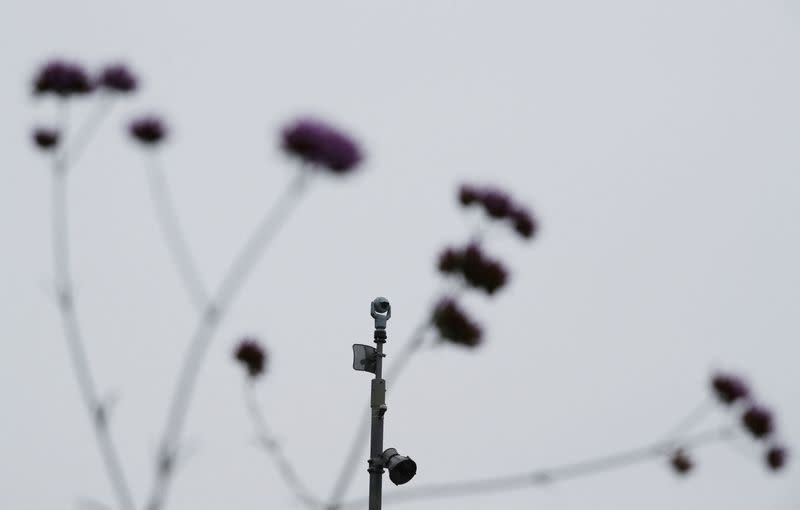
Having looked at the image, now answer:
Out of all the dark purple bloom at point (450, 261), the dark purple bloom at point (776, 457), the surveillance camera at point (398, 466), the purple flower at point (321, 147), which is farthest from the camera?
the surveillance camera at point (398, 466)

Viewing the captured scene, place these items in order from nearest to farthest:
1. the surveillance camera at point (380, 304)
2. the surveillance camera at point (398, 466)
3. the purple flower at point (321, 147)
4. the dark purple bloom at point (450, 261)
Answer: the purple flower at point (321, 147), the dark purple bloom at point (450, 261), the surveillance camera at point (398, 466), the surveillance camera at point (380, 304)

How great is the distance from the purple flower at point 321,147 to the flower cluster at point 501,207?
692 mm

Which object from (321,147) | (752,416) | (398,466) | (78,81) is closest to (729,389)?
(752,416)

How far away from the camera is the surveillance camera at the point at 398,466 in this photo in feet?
20.8

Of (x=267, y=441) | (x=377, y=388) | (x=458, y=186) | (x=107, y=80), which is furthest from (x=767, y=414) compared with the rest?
(x=377, y=388)

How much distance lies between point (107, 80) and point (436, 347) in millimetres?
1290

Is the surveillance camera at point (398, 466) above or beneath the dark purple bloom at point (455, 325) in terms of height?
beneath

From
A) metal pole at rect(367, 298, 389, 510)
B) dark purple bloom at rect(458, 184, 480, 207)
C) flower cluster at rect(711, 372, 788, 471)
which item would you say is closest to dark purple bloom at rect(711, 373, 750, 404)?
flower cluster at rect(711, 372, 788, 471)

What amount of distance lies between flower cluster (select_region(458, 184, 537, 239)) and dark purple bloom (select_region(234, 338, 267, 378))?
955 millimetres

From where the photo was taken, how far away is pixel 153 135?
241 centimetres

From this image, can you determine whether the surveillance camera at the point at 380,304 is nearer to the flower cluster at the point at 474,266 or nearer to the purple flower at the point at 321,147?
the flower cluster at the point at 474,266

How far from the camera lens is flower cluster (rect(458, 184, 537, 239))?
2623mm

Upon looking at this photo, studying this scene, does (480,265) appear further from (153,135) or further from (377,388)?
(377,388)

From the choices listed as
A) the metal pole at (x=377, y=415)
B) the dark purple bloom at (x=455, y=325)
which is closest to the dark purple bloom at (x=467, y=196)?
the dark purple bloom at (x=455, y=325)
